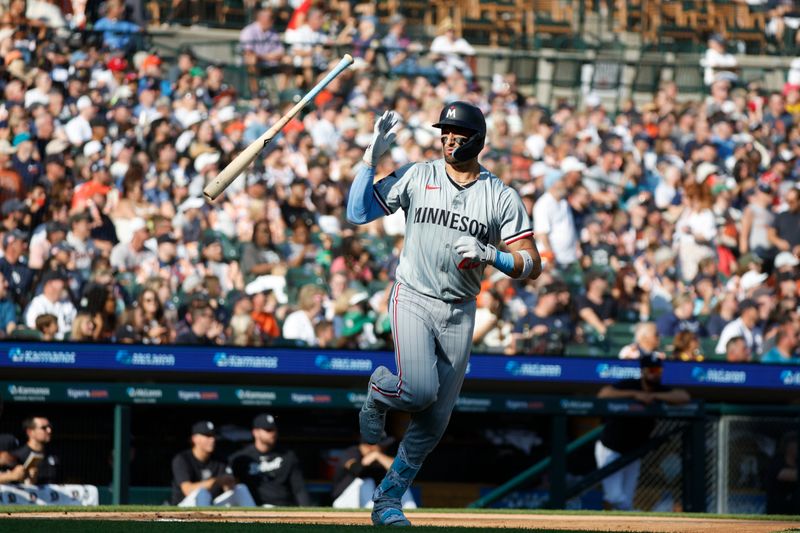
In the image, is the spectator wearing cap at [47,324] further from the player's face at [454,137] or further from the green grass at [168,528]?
the player's face at [454,137]

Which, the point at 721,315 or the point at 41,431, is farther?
the point at 721,315

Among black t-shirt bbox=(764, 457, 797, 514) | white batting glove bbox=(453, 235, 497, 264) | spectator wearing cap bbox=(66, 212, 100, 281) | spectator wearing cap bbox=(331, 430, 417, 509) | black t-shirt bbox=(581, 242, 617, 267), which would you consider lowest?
black t-shirt bbox=(764, 457, 797, 514)

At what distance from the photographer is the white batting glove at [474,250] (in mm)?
5812

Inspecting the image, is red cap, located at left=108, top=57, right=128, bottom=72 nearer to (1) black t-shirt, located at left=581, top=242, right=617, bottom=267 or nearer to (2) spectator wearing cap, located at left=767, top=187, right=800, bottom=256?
(1) black t-shirt, located at left=581, top=242, right=617, bottom=267

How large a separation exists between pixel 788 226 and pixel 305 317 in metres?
5.90

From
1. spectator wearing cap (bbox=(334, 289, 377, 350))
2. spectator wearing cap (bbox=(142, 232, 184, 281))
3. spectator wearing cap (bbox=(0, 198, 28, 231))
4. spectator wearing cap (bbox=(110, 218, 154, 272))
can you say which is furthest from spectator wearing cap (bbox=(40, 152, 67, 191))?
spectator wearing cap (bbox=(334, 289, 377, 350))

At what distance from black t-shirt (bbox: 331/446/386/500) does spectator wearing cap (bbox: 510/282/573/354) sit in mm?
2230

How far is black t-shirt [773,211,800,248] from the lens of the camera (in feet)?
47.1

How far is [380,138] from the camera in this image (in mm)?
6137

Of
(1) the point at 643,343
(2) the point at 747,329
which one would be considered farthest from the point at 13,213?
(2) the point at 747,329

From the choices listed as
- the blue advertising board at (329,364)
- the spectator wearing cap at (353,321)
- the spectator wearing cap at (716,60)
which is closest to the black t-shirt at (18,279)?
the blue advertising board at (329,364)

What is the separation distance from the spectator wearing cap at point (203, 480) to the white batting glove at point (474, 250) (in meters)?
4.07

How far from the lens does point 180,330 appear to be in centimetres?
1077

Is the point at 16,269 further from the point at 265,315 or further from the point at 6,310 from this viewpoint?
the point at 265,315
